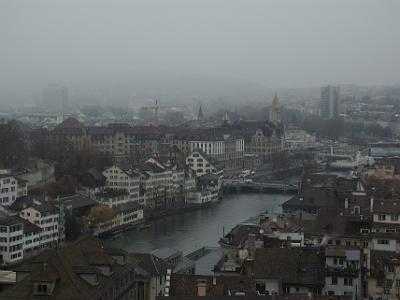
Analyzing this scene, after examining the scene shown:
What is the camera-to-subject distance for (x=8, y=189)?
62.4ft

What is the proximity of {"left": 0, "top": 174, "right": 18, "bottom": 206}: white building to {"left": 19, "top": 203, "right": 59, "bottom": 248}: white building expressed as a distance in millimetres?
2011

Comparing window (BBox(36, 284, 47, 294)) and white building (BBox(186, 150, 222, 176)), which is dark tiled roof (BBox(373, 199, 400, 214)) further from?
white building (BBox(186, 150, 222, 176))

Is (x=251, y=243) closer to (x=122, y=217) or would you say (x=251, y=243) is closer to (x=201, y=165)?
(x=122, y=217)

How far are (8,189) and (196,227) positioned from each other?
4448 millimetres

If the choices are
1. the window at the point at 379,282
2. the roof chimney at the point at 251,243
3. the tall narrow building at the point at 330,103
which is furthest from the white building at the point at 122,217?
the tall narrow building at the point at 330,103

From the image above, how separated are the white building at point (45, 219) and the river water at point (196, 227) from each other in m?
1.17

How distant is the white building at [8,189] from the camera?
18.7 m

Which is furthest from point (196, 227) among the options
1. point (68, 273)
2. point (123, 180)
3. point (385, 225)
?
point (68, 273)

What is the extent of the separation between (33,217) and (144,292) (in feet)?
24.1

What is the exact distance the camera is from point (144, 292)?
9594 millimetres

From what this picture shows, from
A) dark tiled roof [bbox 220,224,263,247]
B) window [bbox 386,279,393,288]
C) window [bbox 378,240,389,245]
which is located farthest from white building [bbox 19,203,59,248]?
window [bbox 386,279,393,288]

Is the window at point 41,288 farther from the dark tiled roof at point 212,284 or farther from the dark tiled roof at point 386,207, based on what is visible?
the dark tiled roof at point 386,207

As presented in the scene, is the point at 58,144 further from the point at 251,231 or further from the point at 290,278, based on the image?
the point at 290,278

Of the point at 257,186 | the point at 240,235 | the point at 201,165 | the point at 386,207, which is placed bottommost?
the point at 257,186
